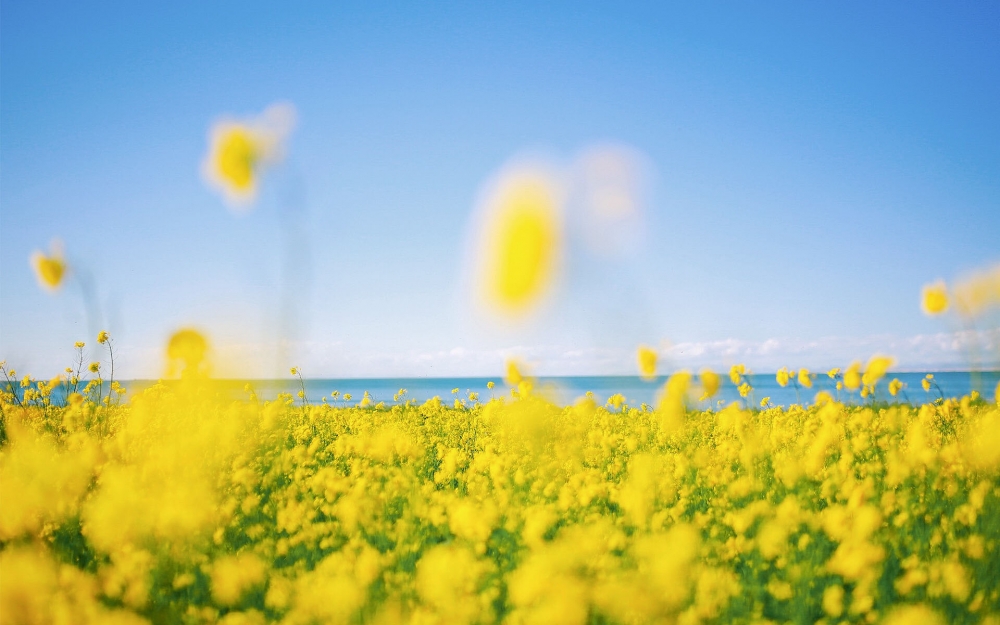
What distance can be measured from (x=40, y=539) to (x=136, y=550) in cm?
67

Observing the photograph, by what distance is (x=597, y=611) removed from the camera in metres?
2.31

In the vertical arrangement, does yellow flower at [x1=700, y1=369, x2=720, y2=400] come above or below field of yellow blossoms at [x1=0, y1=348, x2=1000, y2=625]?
above

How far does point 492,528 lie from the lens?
9.89ft

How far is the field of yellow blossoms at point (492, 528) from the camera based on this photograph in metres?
2.19

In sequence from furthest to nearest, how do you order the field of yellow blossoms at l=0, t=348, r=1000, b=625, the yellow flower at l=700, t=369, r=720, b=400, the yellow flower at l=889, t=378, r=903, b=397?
1. the yellow flower at l=889, t=378, r=903, b=397
2. the yellow flower at l=700, t=369, r=720, b=400
3. the field of yellow blossoms at l=0, t=348, r=1000, b=625

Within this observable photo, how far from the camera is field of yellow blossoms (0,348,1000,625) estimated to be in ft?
7.18

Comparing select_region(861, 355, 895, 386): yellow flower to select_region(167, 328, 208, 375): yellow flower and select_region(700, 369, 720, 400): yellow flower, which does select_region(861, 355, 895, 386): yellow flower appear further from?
select_region(167, 328, 208, 375): yellow flower

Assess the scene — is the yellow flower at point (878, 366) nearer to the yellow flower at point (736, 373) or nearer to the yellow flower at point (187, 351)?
the yellow flower at point (736, 373)

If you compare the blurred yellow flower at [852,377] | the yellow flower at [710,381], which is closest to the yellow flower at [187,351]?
the yellow flower at [710,381]

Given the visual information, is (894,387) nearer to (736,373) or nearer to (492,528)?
(736,373)

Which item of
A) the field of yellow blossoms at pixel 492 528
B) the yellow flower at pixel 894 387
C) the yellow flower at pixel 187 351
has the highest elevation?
the yellow flower at pixel 187 351

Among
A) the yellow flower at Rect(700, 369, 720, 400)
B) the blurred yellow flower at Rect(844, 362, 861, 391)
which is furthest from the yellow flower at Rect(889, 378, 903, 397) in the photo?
the yellow flower at Rect(700, 369, 720, 400)

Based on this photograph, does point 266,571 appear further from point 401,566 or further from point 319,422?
point 319,422

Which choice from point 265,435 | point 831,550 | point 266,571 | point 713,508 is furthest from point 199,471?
point 831,550
